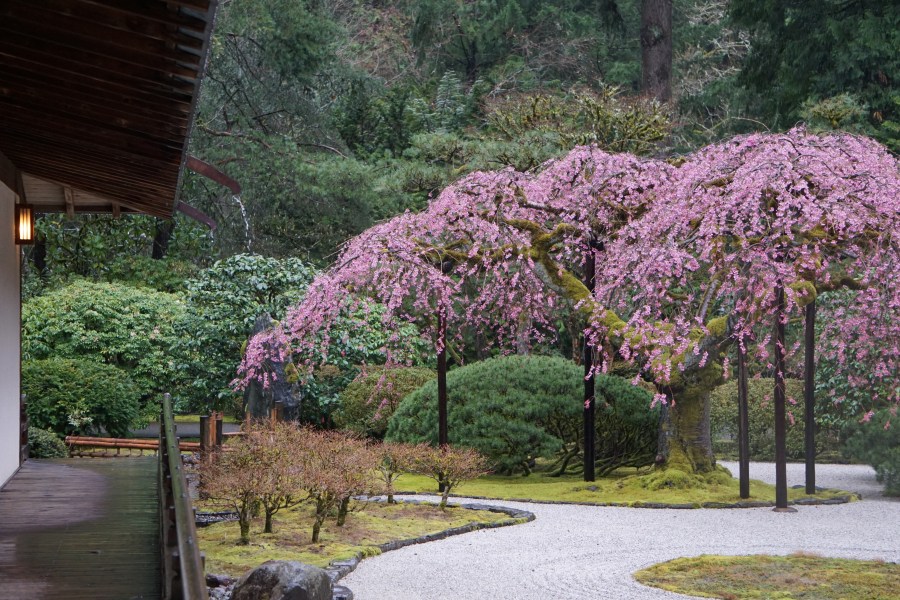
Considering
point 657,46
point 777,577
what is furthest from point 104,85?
point 657,46

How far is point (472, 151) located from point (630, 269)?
644 centimetres

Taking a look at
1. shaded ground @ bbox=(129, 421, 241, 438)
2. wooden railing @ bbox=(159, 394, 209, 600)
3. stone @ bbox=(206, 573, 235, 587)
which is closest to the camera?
wooden railing @ bbox=(159, 394, 209, 600)

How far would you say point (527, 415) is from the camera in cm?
1456

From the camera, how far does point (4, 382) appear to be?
28.0 feet

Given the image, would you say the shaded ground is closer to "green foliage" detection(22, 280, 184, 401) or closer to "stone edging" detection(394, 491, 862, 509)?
"green foliage" detection(22, 280, 184, 401)

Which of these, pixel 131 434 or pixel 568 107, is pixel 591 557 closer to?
pixel 131 434

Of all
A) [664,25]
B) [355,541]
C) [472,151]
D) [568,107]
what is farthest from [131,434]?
[664,25]

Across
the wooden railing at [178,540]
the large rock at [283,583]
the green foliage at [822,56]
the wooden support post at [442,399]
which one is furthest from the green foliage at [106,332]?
the wooden railing at [178,540]

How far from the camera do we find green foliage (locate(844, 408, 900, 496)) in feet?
46.2

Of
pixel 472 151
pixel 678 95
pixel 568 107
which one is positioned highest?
pixel 678 95

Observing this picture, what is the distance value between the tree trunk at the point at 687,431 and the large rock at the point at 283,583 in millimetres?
7486

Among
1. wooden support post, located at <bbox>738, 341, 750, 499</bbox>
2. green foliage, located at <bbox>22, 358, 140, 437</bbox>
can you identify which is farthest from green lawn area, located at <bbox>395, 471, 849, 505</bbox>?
green foliage, located at <bbox>22, 358, 140, 437</bbox>

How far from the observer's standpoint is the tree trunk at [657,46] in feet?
74.9

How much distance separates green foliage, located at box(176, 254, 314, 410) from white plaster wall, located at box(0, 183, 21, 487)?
754cm
